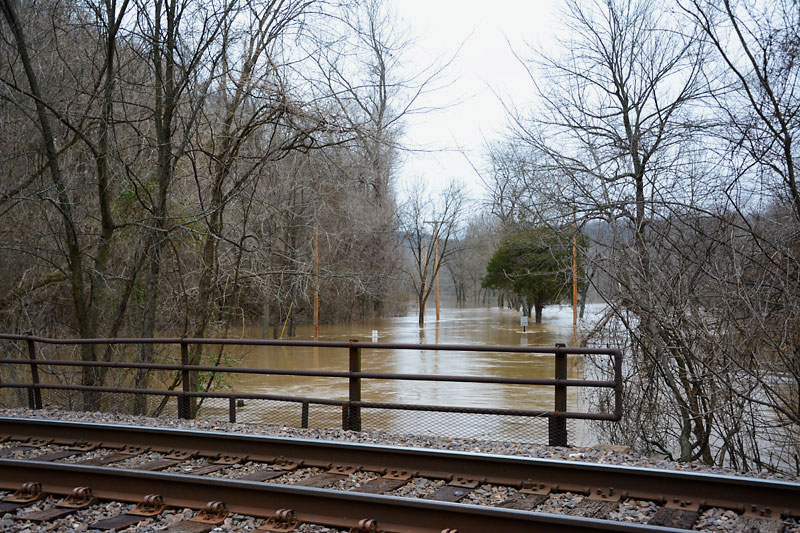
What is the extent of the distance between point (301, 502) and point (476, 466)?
175 centimetres

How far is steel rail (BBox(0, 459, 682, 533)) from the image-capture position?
167 inches

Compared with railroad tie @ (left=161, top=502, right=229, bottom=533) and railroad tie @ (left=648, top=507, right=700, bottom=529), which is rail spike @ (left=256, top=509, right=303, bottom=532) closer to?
railroad tie @ (left=161, top=502, right=229, bottom=533)

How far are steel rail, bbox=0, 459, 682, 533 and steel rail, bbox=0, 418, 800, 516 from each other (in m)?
1.30

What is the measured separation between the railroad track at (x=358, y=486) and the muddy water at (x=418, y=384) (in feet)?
20.4

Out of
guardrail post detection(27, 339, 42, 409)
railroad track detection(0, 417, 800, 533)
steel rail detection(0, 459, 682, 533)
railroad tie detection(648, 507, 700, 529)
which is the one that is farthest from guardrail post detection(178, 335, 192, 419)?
railroad tie detection(648, 507, 700, 529)

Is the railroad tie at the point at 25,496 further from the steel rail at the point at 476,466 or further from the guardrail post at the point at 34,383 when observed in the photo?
the guardrail post at the point at 34,383

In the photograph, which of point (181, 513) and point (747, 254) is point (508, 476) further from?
point (747, 254)

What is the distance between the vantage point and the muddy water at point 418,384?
1517 centimetres

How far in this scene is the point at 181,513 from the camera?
5074 millimetres

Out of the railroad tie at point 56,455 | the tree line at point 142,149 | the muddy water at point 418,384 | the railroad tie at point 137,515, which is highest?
the tree line at point 142,149

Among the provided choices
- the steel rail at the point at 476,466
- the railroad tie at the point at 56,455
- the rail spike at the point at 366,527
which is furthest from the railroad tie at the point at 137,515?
the railroad tie at the point at 56,455

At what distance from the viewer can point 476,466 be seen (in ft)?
19.5

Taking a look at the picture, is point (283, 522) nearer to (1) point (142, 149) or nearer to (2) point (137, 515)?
(2) point (137, 515)

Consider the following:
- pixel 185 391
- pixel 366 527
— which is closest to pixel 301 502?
pixel 366 527
